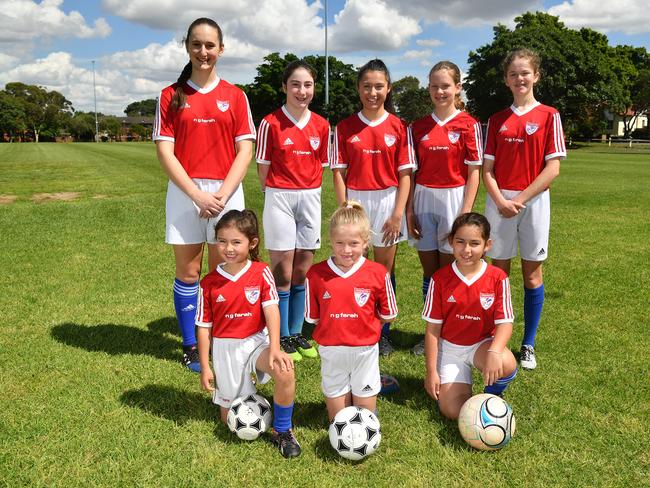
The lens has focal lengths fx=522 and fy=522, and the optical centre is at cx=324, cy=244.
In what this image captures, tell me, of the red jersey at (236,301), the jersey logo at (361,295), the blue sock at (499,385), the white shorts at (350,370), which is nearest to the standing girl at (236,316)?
the red jersey at (236,301)

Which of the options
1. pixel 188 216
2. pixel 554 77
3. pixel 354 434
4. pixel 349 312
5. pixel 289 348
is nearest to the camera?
pixel 354 434

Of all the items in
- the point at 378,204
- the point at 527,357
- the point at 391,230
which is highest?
the point at 378,204

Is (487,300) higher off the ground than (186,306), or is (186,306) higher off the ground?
(487,300)

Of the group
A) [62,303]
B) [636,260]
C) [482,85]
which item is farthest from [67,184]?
[482,85]

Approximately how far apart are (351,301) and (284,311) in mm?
1447

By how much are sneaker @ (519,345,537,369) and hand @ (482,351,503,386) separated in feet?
3.61

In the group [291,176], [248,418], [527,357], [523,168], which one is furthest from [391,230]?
[248,418]

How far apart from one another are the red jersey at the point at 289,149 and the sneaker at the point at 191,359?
1.56 meters

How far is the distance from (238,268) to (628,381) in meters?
3.14

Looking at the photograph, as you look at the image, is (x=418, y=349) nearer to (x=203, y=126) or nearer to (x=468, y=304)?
(x=468, y=304)

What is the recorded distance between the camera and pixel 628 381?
408cm

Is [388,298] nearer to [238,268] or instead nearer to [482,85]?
[238,268]

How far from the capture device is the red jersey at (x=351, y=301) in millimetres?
3352

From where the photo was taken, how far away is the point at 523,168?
426cm
